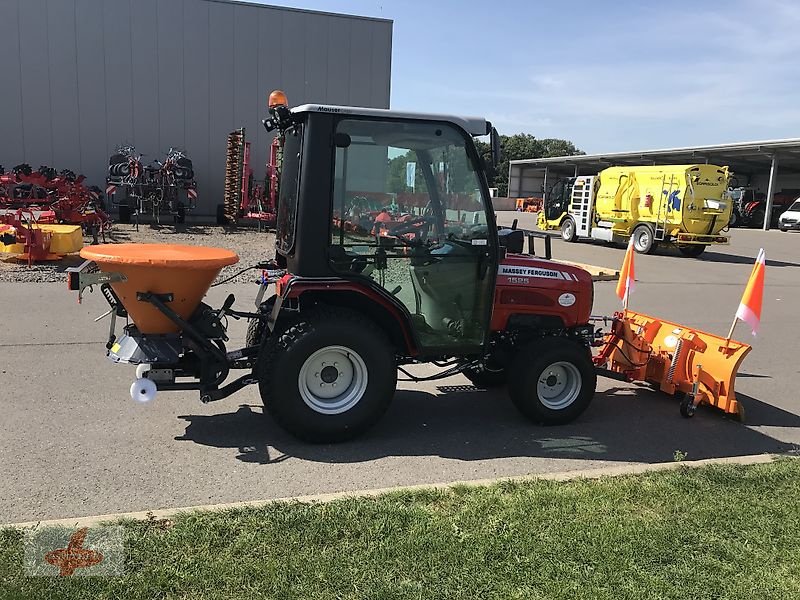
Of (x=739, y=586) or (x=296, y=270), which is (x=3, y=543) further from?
(x=739, y=586)

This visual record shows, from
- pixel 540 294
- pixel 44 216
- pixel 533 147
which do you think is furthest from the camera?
pixel 533 147

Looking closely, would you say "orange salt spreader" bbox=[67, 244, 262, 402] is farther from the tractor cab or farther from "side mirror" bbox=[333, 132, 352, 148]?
"side mirror" bbox=[333, 132, 352, 148]

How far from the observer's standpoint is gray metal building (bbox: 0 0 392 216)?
790 inches

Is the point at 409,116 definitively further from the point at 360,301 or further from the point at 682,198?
the point at 682,198

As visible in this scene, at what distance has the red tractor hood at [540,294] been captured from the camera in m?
4.84

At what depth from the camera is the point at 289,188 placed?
467cm

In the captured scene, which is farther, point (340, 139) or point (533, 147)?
point (533, 147)

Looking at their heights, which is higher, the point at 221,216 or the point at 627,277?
the point at 627,277

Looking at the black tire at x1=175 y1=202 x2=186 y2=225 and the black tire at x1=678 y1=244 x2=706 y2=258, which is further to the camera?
the black tire at x1=678 y1=244 x2=706 y2=258

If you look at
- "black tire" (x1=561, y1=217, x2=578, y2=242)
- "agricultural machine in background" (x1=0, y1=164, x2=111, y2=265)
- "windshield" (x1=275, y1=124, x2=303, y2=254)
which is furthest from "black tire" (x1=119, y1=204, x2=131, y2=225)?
"windshield" (x1=275, y1=124, x2=303, y2=254)

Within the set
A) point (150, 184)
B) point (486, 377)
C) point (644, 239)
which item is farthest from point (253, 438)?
point (644, 239)

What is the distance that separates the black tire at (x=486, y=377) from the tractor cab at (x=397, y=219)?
114 cm

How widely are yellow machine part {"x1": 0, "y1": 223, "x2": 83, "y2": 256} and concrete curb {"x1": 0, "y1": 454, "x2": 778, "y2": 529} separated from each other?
949 centimetres

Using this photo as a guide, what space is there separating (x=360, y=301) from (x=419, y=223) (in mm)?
678
